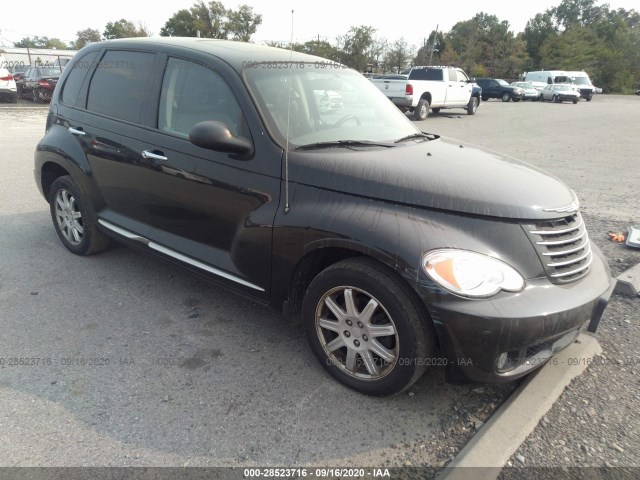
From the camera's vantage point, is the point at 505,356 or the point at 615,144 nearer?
the point at 505,356

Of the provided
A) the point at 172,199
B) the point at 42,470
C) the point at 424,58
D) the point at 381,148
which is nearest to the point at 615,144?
the point at 381,148

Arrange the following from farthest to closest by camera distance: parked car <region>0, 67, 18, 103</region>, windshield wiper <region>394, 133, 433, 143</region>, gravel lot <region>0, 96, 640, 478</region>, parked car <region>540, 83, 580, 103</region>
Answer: parked car <region>540, 83, 580, 103</region>
parked car <region>0, 67, 18, 103</region>
windshield wiper <region>394, 133, 433, 143</region>
gravel lot <region>0, 96, 640, 478</region>

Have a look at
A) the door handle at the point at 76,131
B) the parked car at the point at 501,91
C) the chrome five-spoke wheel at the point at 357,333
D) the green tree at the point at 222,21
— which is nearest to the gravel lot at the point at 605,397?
the chrome five-spoke wheel at the point at 357,333

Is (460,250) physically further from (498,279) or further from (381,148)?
(381,148)

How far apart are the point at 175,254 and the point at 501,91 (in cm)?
3509

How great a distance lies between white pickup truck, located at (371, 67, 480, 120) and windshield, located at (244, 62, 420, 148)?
526 inches

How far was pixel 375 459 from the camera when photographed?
2.23 meters

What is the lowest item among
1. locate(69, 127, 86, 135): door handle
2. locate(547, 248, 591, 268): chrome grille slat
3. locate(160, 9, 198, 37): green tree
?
locate(547, 248, 591, 268): chrome grille slat

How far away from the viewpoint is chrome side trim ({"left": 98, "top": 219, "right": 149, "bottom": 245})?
361cm

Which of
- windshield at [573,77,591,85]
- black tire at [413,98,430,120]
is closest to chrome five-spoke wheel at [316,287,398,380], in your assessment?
black tire at [413,98,430,120]

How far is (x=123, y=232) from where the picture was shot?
3.77 meters

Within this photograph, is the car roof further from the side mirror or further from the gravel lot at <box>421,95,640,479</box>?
the gravel lot at <box>421,95,640,479</box>

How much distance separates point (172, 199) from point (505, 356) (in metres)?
2.37

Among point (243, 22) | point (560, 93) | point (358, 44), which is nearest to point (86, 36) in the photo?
point (243, 22)
